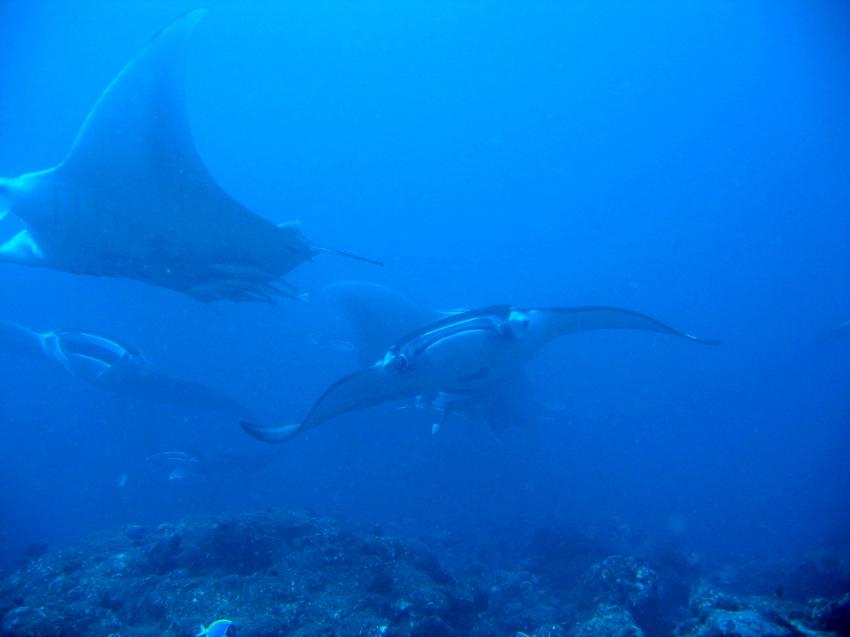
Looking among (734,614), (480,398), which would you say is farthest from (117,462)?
(734,614)

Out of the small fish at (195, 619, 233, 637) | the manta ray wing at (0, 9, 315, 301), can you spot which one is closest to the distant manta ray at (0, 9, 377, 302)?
the manta ray wing at (0, 9, 315, 301)

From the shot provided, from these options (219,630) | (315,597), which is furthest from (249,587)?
(219,630)

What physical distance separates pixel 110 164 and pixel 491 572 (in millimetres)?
9011

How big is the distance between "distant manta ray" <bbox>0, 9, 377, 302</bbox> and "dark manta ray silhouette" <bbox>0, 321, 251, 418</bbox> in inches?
195

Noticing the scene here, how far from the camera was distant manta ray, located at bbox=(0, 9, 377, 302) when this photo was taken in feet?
13.3

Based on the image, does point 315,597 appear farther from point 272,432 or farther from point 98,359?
point 98,359

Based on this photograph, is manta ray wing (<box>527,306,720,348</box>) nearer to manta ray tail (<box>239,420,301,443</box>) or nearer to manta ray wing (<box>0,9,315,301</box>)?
manta ray wing (<box>0,9,315,301</box>)

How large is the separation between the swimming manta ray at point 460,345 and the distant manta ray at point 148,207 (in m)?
1.52

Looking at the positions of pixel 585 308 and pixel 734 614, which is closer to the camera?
pixel 734 614

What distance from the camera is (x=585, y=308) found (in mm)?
5457

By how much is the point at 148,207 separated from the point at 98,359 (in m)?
6.80

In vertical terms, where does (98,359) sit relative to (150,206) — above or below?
above

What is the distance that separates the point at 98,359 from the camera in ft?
32.6

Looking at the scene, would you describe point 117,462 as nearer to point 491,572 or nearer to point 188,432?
point 188,432
